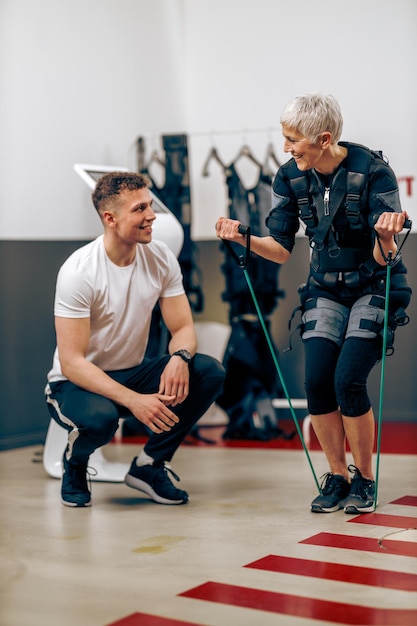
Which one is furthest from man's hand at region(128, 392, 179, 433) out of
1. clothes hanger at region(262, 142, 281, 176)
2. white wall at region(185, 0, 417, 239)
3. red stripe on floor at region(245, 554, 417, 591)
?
white wall at region(185, 0, 417, 239)

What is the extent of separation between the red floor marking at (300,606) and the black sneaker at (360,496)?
0.88 m

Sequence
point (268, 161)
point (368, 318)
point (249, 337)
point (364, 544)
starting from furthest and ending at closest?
point (268, 161) < point (249, 337) < point (368, 318) < point (364, 544)

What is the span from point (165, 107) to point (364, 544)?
11.8ft

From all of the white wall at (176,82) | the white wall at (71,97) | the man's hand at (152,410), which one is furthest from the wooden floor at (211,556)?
the white wall at (176,82)

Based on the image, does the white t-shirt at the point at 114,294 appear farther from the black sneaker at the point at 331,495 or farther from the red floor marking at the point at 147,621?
the red floor marking at the point at 147,621

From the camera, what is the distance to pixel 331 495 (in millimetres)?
3109

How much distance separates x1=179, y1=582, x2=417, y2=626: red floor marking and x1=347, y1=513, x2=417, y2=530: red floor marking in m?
0.78

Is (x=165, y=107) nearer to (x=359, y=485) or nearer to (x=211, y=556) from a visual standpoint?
(x=359, y=485)

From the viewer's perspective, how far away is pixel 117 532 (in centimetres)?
284

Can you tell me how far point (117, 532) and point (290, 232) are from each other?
1.12 meters

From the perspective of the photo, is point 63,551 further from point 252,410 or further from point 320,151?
point 252,410

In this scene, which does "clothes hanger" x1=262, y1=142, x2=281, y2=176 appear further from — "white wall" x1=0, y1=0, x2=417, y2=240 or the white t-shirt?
the white t-shirt

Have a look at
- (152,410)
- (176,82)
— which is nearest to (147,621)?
(152,410)

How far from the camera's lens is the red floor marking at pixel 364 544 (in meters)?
2.58
